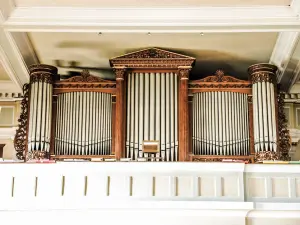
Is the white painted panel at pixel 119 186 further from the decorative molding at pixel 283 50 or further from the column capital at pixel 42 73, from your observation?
the decorative molding at pixel 283 50

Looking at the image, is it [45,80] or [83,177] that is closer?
[83,177]

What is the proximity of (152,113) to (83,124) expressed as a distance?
1.33 m

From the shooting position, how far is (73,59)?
39.0 feet

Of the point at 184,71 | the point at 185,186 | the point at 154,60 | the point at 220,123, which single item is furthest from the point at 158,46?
the point at 185,186

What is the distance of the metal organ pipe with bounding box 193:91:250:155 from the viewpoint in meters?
10.7

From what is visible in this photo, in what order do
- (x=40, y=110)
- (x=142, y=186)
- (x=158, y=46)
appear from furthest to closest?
(x=158, y=46), (x=40, y=110), (x=142, y=186)

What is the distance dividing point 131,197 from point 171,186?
2.02ft

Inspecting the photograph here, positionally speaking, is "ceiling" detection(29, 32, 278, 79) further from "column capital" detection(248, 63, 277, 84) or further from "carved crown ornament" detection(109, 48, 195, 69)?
"column capital" detection(248, 63, 277, 84)

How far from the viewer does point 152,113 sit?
10883 millimetres

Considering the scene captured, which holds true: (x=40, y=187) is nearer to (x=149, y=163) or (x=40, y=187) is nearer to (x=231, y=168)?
(x=149, y=163)
